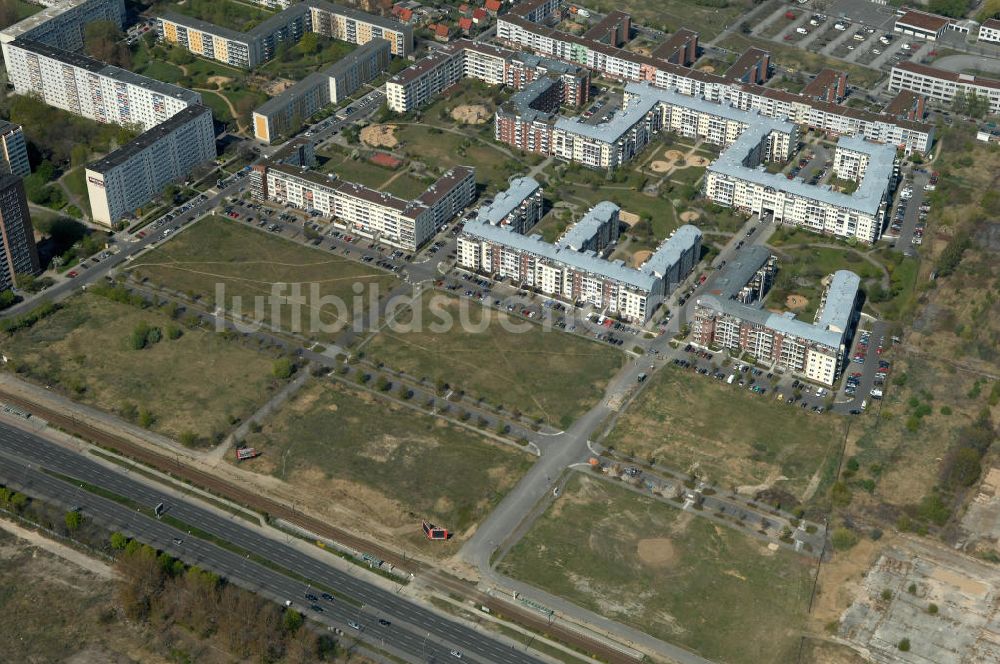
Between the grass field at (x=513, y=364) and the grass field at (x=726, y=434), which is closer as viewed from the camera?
the grass field at (x=726, y=434)

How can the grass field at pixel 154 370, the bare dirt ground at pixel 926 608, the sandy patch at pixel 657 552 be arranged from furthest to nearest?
the grass field at pixel 154 370 < the sandy patch at pixel 657 552 < the bare dirt ground at pixel 926 608

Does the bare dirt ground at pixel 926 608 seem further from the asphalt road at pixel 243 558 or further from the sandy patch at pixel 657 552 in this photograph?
the asphalt road at pixel 243 558

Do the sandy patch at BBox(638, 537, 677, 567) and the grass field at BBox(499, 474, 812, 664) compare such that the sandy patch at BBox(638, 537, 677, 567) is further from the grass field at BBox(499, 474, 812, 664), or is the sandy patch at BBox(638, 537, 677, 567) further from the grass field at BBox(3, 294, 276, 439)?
the grass field at BBox(3, 294, 276, 439)

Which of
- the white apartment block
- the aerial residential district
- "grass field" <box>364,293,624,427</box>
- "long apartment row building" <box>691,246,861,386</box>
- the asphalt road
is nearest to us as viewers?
the asphalt road

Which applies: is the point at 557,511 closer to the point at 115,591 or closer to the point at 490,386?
the point at 490,386

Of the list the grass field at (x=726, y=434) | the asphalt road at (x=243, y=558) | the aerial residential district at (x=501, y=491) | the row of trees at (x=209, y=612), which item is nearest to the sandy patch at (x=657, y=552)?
the aerial residential district at (x=501, y=491)

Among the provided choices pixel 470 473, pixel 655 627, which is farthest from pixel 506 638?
pixel 470 473

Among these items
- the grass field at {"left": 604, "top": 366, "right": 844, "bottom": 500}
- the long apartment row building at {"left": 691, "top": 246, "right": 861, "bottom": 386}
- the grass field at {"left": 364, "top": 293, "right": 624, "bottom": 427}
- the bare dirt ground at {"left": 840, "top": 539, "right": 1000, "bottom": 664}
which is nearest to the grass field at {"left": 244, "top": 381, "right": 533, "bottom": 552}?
the grass field at {"left": 364, "top": 293, "right": 624, "bottom": 427}

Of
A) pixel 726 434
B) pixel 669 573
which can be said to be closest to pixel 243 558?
pixel 669 573
